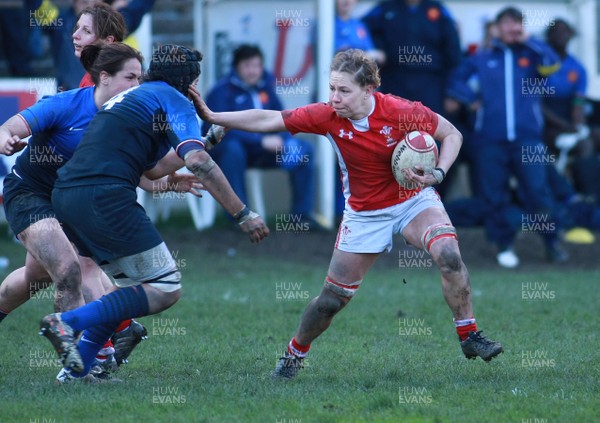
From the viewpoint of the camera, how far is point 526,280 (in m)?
11.3

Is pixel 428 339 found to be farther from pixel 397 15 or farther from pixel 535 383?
pixel 397 15

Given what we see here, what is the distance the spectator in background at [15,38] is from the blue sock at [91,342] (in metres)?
8.45

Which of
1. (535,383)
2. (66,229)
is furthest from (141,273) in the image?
(535,383)

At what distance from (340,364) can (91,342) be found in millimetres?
1705

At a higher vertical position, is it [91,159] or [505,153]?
[91,159]

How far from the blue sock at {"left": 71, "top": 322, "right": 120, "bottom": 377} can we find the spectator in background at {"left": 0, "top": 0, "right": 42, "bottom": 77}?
8.45 metres

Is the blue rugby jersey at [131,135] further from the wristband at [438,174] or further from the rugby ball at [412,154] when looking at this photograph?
the wristband at [438,174]

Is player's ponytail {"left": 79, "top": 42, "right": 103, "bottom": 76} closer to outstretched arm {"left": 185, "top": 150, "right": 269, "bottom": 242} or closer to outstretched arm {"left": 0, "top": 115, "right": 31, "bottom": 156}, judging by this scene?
outstretched arm {"left": 0, "top": 115, "right": 31, "bottom": 156}

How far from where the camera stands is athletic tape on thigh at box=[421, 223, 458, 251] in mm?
6555

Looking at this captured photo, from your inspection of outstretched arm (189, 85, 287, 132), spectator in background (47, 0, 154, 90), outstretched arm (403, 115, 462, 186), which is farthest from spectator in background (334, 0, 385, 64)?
outstretched arm (189, 85, 287, 132)

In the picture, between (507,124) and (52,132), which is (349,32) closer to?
(507,124)

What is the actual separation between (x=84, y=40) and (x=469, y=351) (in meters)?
3.05

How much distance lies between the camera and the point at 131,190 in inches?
235

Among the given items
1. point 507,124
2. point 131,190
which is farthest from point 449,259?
point 507,124
